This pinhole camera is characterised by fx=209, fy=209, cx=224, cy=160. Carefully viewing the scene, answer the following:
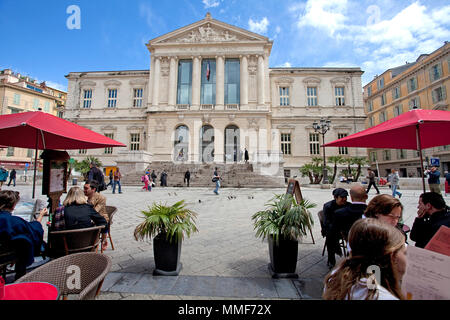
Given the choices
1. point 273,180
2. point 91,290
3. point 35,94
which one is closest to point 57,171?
point 91,290

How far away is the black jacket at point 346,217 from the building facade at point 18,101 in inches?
1413

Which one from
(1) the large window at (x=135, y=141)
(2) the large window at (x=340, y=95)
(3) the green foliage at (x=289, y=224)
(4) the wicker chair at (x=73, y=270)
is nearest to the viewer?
(4) the wicker chair at (x=73, y=270)

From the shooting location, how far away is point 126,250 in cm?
372

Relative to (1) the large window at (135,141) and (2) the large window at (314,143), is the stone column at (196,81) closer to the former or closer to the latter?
(1) the large window at (135,141)

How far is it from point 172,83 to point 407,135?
23698 mm

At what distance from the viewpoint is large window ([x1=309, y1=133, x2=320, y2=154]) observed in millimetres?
24688

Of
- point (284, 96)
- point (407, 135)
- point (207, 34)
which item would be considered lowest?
point (407, 135)

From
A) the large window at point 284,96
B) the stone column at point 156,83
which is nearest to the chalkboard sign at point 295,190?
the stone column at point 156,83

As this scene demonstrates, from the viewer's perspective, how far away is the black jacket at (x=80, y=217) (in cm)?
270

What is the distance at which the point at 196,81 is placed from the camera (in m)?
23.9

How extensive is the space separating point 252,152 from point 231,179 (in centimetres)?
667

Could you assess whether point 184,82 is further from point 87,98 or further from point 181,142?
point 87,98

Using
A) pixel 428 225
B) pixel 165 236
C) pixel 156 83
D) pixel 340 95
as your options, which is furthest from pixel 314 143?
pixel 165 236

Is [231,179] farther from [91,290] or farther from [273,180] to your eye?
[91,290]
